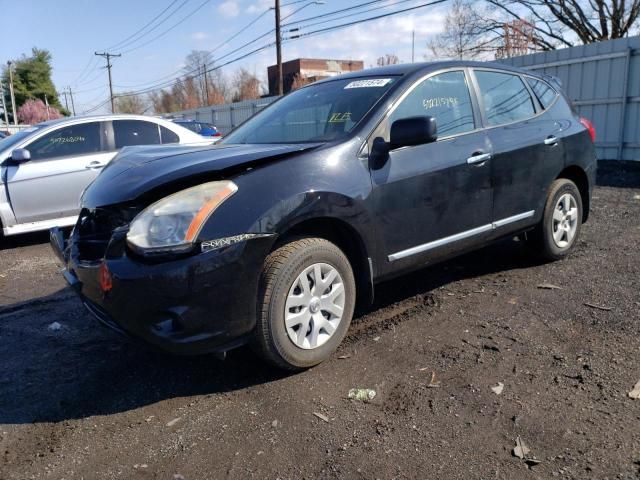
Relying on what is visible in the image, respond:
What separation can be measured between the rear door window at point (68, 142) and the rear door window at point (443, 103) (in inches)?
200

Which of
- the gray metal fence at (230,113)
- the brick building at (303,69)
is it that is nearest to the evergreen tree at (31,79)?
the brick building at (303,69)

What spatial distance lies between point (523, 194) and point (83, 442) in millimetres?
3580

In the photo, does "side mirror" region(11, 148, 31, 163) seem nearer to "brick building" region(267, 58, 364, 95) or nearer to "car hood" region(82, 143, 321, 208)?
"car hood" region(82, 143, 321, 208)

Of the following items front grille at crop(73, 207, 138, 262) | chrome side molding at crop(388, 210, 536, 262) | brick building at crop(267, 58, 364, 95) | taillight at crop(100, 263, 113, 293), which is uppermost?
brick building at crop(267, 58, 364, 95)

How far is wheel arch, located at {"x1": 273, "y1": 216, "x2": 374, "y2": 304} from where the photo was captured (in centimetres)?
310

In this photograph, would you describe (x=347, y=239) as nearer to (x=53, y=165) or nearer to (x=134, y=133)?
(x=53, y=165)

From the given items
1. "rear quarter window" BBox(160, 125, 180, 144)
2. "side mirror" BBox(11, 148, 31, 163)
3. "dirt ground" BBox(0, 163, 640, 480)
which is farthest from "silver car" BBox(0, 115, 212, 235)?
"dirt ground" BBox(0, 163, 640, 480)

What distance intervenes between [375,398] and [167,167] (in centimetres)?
168

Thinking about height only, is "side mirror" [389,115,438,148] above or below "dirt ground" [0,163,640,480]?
above

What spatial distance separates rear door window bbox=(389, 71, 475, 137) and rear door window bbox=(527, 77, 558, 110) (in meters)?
1.06

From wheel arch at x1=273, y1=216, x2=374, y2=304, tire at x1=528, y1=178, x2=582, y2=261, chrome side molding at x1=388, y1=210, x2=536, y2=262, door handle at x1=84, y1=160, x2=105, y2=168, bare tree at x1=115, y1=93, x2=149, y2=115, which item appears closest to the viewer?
wheel arch at x1=273, y1=216, x2=374, y2=304

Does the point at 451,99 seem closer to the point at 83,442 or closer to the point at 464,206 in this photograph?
the point at 464,206

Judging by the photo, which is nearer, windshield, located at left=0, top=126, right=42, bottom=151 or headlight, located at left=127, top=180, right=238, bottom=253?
headlight, located at left=127, top=180, right=238, bottom=253

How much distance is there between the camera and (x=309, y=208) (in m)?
2.98
